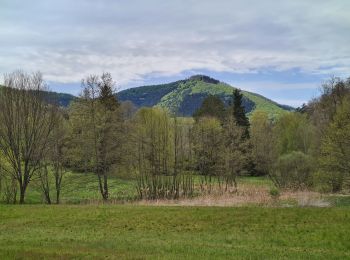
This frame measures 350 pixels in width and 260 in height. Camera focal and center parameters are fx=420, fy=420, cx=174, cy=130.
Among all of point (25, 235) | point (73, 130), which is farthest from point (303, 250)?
point (73, 130)

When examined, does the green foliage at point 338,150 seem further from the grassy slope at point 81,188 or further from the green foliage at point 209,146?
the grassy slope at point 81,188

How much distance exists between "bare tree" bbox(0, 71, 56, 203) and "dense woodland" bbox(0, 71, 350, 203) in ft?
0.27

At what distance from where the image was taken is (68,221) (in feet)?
77.4

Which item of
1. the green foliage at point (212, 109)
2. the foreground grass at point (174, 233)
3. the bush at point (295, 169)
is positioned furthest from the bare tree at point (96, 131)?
the green foliage at point (212, 109)

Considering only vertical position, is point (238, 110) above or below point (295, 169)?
above

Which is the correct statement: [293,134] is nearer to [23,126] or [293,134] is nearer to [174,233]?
[23,126]

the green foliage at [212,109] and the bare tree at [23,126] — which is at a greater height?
the green foliage at [212,109]

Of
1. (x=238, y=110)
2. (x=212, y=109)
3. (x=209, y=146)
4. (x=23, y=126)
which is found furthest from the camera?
(x=212, y=109)

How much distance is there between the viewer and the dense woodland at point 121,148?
36.8 metres

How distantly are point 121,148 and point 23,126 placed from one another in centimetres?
953

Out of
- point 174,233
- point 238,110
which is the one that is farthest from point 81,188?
point 238,110

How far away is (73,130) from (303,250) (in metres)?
31.7

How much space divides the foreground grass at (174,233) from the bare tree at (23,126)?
7.88m

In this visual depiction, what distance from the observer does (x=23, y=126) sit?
36.7 metres
